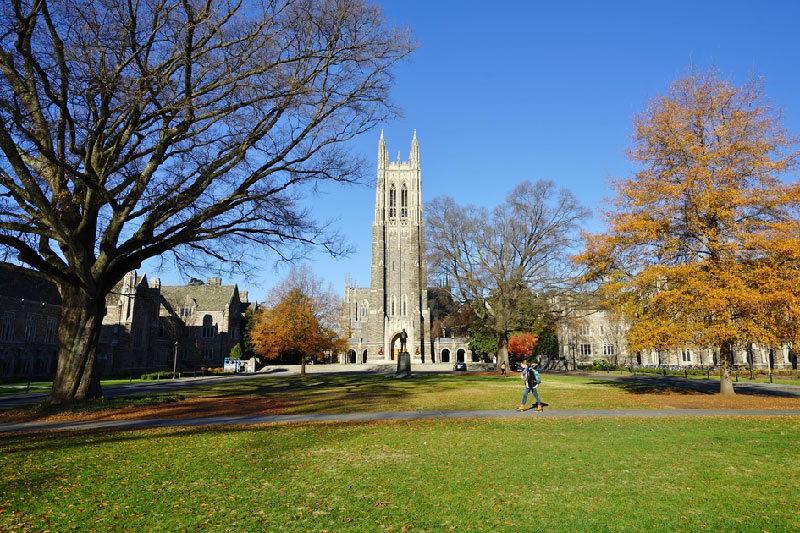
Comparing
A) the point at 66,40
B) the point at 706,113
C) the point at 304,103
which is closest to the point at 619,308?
the point at 706,113

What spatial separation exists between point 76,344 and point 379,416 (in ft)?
33.0

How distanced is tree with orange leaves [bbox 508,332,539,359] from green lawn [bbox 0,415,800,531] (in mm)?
52203

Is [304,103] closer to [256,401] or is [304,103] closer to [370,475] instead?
[256,401]

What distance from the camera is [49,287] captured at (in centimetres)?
4709

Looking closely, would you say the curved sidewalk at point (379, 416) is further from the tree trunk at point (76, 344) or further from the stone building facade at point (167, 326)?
the stone building facade at point (167, 326)

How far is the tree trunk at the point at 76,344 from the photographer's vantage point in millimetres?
15742

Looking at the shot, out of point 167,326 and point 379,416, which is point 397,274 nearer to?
point 167,326

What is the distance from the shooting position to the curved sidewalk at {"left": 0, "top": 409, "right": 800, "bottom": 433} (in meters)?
12.1

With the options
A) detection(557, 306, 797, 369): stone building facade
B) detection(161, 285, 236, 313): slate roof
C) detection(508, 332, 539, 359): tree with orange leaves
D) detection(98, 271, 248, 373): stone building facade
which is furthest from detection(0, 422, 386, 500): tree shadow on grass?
detection(161, 285, 236, 313): slate roof

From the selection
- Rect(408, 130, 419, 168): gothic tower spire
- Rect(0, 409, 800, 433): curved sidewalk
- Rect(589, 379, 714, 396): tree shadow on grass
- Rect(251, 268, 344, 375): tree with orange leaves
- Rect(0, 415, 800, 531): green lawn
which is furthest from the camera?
Rect(408, 130, 419, 168): gothic tower spire

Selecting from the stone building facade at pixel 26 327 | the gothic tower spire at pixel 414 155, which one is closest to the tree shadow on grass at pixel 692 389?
the stone building facade at pixel 26 327

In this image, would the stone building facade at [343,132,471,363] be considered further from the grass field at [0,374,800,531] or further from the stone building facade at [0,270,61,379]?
the grass field at [0,374,800,531]

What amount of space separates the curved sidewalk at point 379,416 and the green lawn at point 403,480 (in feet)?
5.03

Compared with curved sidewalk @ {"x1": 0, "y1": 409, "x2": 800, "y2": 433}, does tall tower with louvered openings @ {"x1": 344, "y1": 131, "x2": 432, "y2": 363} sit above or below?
above
